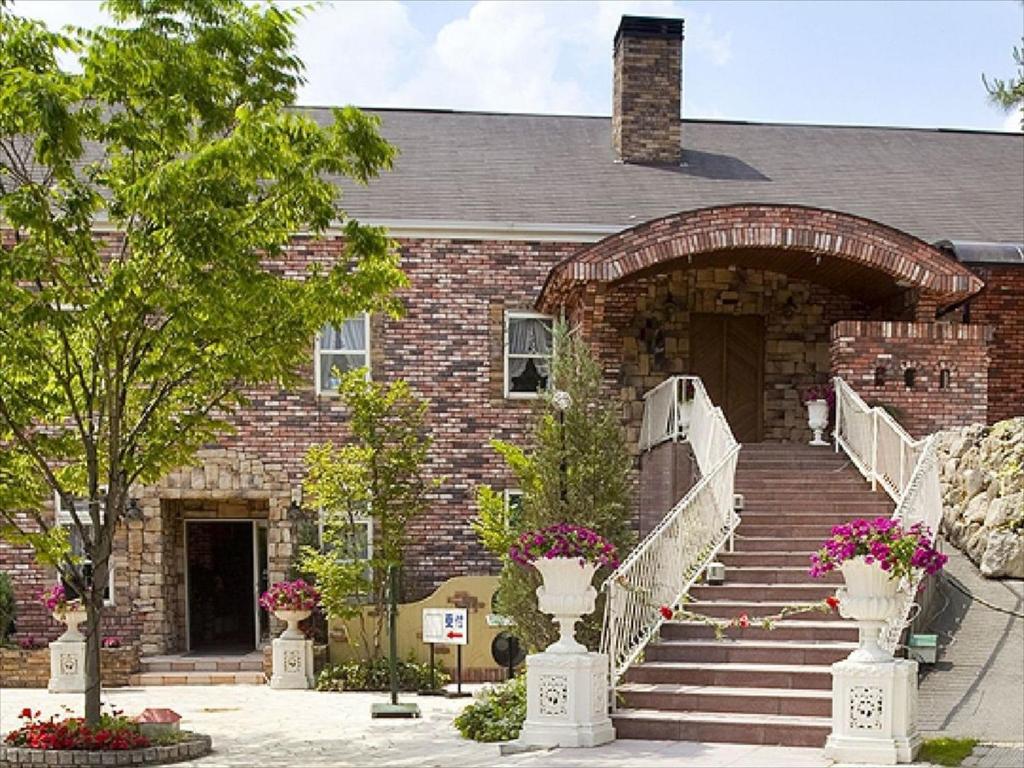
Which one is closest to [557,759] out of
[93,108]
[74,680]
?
[93,108]

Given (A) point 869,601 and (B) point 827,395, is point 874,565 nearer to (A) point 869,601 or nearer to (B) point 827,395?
(A) point 869,601

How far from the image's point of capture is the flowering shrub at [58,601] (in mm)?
17516

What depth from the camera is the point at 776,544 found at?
1360 cm

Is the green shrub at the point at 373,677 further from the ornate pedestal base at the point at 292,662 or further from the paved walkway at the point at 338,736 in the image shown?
the paved walkway at the point at 338,736

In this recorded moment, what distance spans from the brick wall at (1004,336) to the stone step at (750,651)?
9.40 m

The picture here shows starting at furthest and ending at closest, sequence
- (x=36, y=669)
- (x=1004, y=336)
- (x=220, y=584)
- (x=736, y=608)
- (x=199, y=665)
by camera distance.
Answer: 1. (x=220, y=584)
2. (x=1004, y=336)
3. (x=199, y=665)
4. (x=36, y=669)
5. (x=736, y=608)

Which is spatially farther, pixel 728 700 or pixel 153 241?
pixel 153 241

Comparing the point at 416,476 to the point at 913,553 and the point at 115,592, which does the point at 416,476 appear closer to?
the point at 115,592

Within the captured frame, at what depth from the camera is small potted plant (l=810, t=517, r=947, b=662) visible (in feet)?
32.0

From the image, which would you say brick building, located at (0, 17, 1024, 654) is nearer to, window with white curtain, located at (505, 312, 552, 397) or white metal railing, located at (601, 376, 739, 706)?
window with white curtain, located at (505, 312, 552, 397)

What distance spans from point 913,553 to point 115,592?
42.2 ft

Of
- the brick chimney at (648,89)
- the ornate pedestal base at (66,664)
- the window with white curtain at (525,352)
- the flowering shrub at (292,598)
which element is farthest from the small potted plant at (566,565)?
the brick chimney at (648,89)

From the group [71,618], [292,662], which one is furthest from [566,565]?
[71,618]

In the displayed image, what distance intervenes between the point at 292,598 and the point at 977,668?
9188mm
